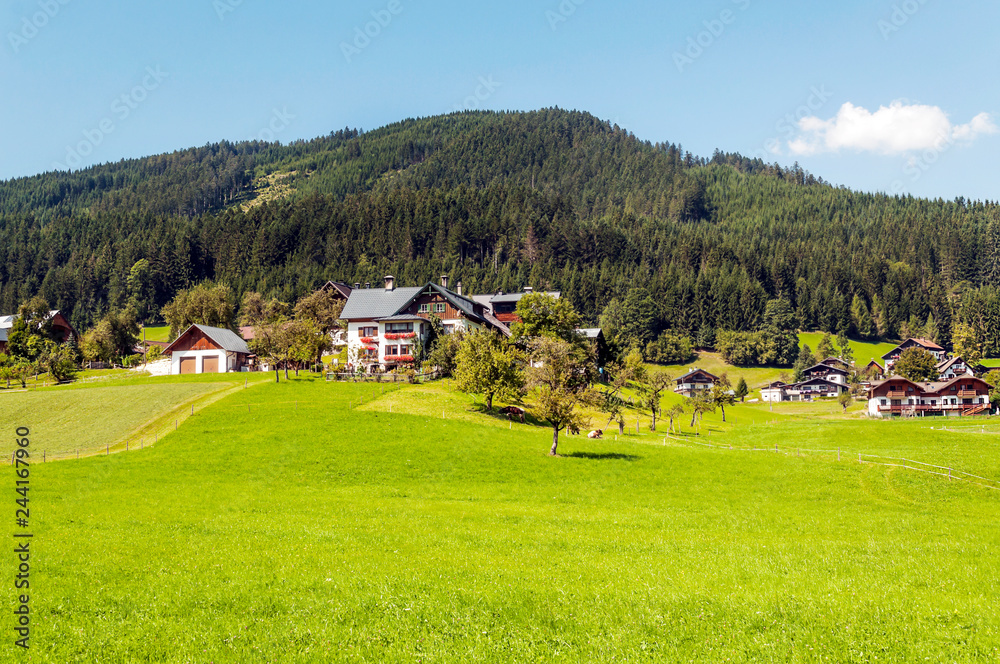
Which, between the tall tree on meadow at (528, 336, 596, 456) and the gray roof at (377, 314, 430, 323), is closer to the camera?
the tall tree on meadow at (528, 336, 596, 456)

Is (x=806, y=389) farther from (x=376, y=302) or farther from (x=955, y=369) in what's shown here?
(x=376, y=302)

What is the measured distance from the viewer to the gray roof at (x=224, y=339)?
285ft

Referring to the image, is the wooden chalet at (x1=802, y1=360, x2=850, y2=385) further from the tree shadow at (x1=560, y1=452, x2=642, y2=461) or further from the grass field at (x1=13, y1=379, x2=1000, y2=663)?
the tree shadow at (x1=560, y1=452, x2=642, y2=461)

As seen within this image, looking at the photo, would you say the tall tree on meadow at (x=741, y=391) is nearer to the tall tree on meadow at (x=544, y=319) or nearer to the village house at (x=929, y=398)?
the village house at (x=929, y=398)

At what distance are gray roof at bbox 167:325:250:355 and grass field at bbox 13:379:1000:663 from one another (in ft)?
139

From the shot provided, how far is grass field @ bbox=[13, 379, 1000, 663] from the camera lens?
14.5 meters

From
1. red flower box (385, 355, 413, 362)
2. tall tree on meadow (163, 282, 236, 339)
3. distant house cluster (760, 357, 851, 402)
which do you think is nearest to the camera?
red flower box (385, 355, 413, 362)

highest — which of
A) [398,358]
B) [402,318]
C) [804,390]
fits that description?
[402,318]

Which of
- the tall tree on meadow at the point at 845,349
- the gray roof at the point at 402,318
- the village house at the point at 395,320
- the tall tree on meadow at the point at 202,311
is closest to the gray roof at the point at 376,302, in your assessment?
the village house at the point at 395,320

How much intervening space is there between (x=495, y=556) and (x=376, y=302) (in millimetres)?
78425

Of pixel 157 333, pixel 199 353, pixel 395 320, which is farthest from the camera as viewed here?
pixel 157 333

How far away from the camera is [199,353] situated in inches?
3430

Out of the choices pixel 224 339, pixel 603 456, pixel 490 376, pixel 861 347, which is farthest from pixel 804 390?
pixel 224 339

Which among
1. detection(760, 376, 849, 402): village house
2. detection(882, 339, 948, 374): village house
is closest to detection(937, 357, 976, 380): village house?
detection(882, 339, 948, 374): village house
